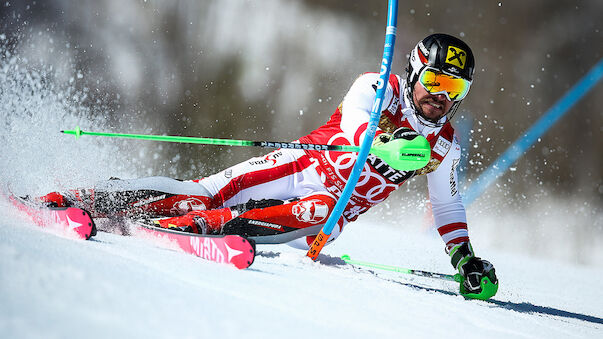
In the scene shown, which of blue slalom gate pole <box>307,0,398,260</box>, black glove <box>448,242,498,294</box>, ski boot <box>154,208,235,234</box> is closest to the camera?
blue slalom gate pole <box>307,0,398,260</box>

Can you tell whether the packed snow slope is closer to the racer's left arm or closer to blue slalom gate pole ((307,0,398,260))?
the racer's left arm

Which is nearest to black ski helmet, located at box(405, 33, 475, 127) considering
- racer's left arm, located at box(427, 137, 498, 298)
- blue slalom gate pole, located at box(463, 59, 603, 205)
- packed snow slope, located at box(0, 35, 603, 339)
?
racer's left arm, located at box(427, 137, 498, 298)

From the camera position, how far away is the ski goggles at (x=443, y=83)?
2.57m

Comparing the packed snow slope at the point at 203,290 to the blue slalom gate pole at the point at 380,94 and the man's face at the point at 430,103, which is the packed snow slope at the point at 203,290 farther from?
the man's face at the point at 430,103

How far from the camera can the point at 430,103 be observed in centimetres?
266

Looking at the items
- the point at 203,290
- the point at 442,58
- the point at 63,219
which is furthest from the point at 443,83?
the point at 63,219

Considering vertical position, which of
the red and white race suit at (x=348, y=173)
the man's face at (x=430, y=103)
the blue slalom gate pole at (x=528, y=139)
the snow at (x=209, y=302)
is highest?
the blue slalom gate pole at (x=528, y=139)

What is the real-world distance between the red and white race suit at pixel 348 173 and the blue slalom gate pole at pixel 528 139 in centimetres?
392

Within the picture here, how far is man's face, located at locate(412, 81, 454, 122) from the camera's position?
264 centimetres

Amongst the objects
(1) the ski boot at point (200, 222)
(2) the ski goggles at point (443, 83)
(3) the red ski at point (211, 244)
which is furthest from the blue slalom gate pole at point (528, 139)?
(3) the red ski at point (211, 244)

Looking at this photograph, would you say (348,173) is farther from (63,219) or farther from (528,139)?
(528,139)

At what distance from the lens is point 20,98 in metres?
4.73

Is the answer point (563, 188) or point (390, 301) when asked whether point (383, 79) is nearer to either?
point (390, 301)

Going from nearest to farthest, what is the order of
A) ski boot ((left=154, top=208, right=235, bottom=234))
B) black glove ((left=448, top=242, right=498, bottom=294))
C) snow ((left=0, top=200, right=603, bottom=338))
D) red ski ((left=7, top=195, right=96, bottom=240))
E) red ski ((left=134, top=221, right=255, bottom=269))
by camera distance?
1. snow ((left=0, top=200, right=603, bottom=338))
2. red ski ((left=134, top=221, right=255, bottom=269))
3. red ski ((left=7, top=195, right=96, bottom=240))
4. ski boot ((left=154, top=208, right=235, bottom=234))
5. black glove ((left=448, top=242, right=498, bottom=294))
